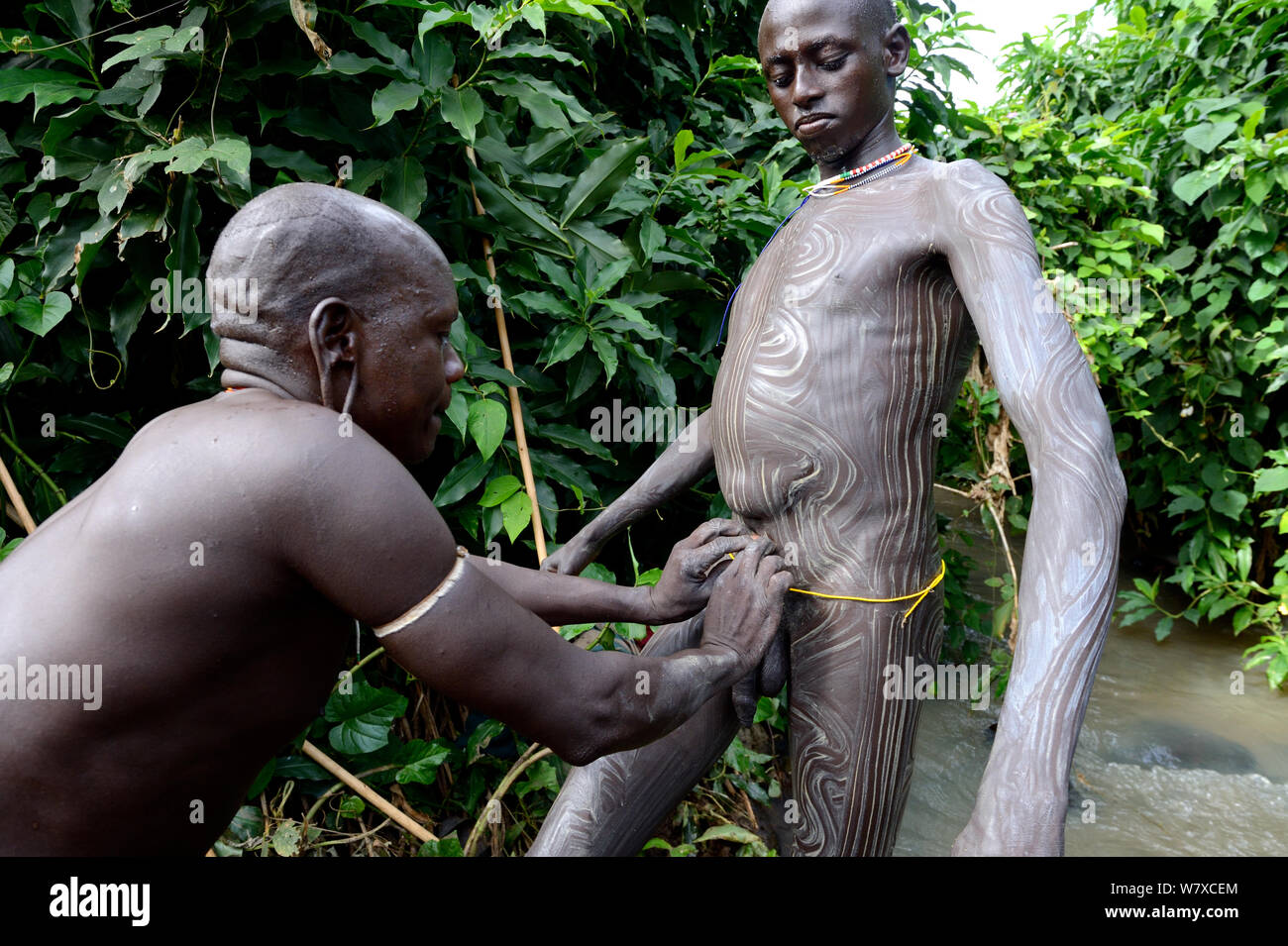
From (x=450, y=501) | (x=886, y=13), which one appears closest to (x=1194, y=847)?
(x=450, y=501)

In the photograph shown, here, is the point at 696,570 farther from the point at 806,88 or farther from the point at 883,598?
the point at 806,88

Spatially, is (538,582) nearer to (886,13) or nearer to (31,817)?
(31,817)

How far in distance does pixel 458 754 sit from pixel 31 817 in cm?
161

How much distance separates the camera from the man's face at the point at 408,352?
121cm

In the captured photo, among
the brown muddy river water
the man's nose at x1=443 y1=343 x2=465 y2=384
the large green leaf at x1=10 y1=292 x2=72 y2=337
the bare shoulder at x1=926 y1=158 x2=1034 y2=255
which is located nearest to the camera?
the man's nose at x1=443 y1=343 x2=465 y2=384

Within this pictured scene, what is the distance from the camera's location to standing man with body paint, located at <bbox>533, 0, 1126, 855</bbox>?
4.99 ft

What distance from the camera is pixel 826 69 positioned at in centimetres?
156

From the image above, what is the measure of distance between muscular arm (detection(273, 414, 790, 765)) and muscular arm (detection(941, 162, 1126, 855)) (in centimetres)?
47

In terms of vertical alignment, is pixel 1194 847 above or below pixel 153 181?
below

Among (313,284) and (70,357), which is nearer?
(313,284)

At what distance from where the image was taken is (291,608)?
1.18 m

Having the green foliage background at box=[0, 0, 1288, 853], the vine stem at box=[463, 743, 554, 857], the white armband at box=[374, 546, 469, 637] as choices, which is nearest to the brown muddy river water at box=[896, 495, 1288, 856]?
the green foliage background at box=[0, 0, 1288, 853]

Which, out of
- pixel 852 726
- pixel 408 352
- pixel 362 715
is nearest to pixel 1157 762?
pixel 852 726

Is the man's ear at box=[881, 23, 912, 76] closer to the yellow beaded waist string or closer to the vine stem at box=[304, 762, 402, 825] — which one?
the yellow beaded waist string
